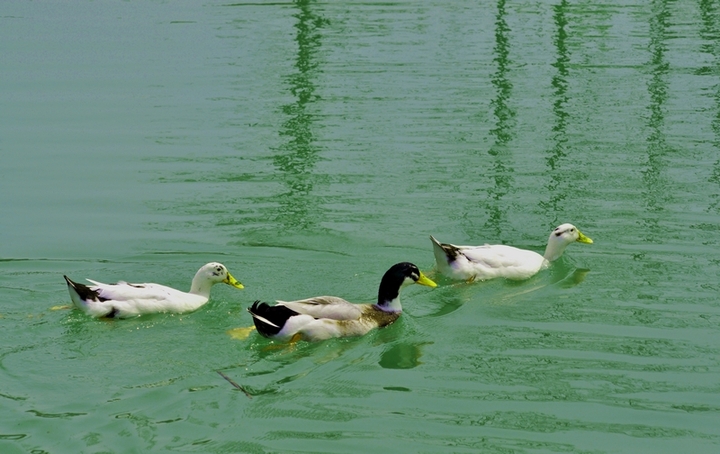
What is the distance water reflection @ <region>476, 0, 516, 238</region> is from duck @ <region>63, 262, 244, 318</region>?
4.01 m

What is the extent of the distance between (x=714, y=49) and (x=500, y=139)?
7.33 meters

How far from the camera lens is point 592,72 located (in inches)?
826

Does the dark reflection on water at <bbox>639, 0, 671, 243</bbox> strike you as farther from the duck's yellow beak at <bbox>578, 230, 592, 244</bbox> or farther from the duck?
the duck

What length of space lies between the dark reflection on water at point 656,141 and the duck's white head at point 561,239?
896mm

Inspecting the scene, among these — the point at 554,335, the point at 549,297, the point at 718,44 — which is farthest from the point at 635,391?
the point at 718,44

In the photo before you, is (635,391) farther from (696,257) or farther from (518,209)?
(518,209)

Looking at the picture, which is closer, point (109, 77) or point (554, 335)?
point (554, 335)

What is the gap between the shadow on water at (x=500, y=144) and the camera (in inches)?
581

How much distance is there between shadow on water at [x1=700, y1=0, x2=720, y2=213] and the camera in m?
15.9

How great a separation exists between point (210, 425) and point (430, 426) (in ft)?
5.85

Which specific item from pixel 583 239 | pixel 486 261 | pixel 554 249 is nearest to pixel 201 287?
pixel 486 261

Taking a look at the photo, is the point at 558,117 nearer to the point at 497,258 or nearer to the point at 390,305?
the point at 497,258

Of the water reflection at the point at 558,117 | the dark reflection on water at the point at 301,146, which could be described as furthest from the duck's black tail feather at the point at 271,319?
the water reflection at the point at 558,117

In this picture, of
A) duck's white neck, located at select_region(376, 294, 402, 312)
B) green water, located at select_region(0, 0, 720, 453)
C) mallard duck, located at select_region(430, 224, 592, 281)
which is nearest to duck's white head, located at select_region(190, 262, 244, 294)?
green water, located at select_region(0, 0, 720, 453)
